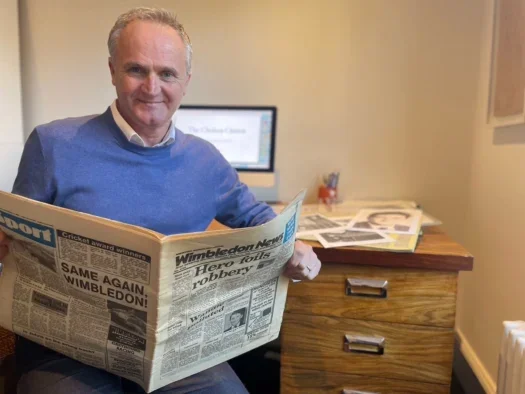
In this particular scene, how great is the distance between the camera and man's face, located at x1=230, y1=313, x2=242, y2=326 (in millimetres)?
804

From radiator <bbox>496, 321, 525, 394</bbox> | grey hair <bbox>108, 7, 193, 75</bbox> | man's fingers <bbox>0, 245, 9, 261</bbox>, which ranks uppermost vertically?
grey hair <bbox>108, 7, 193, 75</bbox>

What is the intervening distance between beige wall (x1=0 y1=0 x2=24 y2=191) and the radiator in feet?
5.56

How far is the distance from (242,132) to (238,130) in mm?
17

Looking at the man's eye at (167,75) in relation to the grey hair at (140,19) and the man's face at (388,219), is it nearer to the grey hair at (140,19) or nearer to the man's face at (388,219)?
the grey hair at (140,19)

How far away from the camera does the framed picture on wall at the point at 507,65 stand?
123cm

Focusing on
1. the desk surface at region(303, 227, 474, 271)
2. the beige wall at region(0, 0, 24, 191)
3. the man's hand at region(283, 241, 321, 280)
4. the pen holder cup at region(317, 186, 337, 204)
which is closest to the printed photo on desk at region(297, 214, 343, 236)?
the desk surface at region(303, 227, 474, 271)

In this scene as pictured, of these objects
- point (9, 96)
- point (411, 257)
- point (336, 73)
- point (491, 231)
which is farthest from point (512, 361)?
point (9, 96)

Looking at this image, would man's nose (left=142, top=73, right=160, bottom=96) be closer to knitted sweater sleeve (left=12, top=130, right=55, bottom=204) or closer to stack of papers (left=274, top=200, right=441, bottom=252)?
knitted sweater sleeve (left=12, top=130, right=55, bottom=204)

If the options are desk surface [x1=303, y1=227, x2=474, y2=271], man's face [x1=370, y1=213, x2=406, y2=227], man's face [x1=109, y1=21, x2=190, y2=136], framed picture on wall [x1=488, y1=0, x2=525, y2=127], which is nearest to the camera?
man's face [x1=109, y1=21, x2=190, y2=136]

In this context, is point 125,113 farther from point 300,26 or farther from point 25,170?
point 300,26

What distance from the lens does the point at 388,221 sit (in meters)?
1.36

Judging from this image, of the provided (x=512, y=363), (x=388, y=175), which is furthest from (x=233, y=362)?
(x=512, y=363)

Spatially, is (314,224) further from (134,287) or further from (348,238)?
(134,287)

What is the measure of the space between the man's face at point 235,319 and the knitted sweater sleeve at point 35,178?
0.43 m
